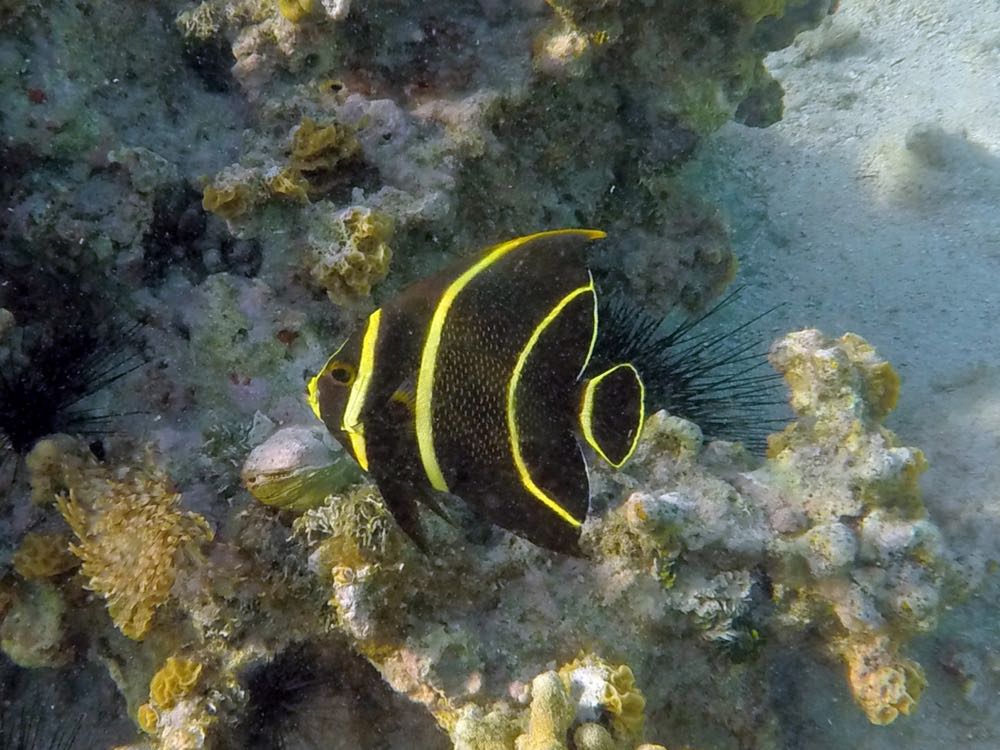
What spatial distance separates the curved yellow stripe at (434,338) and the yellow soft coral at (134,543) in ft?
4.15

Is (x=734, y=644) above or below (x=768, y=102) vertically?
below

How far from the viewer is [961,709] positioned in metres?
3.19

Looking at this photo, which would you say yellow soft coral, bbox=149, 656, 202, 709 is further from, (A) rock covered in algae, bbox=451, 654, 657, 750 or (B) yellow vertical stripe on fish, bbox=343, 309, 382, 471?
(B) yellow vertical stripe on fish, bbox=343, 309, 382, 471

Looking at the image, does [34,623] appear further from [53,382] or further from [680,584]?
[680,584]

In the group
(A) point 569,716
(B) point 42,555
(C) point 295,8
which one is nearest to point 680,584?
(A) point 569,716

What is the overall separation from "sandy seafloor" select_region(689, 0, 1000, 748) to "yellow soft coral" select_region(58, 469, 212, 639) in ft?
8.94

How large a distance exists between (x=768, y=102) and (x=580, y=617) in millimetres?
3956

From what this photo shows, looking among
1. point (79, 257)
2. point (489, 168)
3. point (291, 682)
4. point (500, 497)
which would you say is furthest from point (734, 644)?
point (79, 257)

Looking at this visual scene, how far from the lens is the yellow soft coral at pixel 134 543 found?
2.48 metres

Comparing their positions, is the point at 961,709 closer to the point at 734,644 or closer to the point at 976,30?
the point at 734,644

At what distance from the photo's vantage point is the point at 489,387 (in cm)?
172

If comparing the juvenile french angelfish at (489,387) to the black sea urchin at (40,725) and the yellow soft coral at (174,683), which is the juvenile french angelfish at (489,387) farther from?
the black sea urchin at (40,725)

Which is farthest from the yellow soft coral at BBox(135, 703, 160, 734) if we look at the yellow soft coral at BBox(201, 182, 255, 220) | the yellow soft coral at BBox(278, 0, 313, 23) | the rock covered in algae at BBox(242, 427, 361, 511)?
the yellow soft coral at BBox(278, 0, 313, 23)

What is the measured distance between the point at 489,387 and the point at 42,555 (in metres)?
2.15
